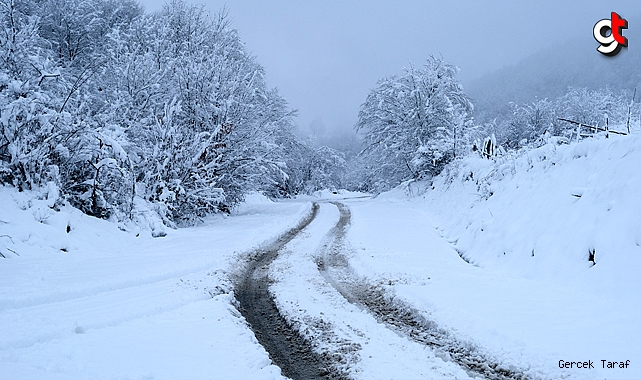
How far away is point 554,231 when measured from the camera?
6742 millimetres

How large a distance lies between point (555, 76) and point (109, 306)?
9609 centimetres

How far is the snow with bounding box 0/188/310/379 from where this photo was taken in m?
3.64

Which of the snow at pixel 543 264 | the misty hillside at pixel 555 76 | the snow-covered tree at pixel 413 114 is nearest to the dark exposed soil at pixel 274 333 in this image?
the snow at pixel 543 264

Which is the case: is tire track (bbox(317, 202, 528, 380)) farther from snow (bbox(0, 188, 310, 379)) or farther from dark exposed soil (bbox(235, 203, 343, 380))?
snow (bbox(0, 188, 310, 379))

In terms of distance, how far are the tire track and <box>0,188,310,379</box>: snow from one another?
1.91 meters

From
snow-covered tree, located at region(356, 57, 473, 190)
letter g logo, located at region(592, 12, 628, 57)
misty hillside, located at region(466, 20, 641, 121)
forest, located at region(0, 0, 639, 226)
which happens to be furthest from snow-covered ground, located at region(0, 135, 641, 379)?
misty hillside, located at region(466, 20, 641, 121)

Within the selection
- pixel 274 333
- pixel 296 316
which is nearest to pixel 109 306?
pixel 274 333

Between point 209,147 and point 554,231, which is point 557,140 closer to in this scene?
point 554,231

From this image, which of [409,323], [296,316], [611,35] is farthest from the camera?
[611,35]

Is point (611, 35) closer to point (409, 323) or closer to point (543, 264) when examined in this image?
point (543, 264)

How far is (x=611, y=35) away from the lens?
31.7ft

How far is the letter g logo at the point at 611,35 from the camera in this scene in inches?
363

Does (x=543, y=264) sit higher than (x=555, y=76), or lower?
lower

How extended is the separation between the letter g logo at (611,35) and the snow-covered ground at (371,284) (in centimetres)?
270
